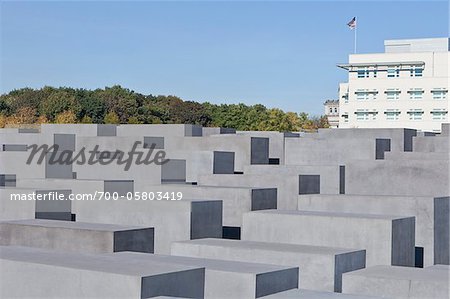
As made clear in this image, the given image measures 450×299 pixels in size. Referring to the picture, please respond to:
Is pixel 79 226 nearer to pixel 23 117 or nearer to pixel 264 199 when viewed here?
pixel 264 199

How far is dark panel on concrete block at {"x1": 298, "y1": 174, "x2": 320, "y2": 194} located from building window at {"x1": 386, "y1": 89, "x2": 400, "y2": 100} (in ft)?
159

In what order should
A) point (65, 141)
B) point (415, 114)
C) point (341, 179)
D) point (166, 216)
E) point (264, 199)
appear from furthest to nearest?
point (415, 114) < point (65, 141) < point (341, 179) < point (264, 199) < point (166, 216)

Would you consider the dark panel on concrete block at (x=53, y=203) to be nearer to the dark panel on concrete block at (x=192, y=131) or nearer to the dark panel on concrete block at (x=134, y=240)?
the dark panel on concrete block at (x=134, y=240)

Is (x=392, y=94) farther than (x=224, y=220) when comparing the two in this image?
Yes

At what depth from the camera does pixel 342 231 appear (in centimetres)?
1212

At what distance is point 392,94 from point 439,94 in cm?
392

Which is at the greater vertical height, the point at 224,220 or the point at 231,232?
the point at 224,220

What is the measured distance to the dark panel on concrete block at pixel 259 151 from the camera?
2027 centimetres

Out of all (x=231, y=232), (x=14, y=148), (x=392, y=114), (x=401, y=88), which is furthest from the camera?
(x=392, y=114)

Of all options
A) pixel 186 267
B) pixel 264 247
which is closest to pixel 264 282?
pixel 186 267

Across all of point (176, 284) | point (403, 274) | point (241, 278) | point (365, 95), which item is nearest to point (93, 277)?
point (176, 284)

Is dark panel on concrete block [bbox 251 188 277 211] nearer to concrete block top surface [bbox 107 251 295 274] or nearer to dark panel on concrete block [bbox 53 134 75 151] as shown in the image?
concrete block top surface [bbox 107 251 295 274]

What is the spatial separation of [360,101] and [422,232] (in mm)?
51732

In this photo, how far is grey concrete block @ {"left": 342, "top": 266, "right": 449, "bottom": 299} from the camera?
872cm
